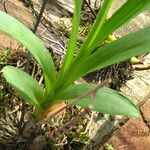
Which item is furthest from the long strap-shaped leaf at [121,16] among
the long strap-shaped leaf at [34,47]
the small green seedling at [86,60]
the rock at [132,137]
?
the rock at [132,137]

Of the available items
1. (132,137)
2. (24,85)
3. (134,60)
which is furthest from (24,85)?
(134,60)

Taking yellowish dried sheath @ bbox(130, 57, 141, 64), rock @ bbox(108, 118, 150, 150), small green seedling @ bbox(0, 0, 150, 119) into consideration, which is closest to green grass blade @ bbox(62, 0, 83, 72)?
small green seedling @ bbox(0, 0, 150, 119)

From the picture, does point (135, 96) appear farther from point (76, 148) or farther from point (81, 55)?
point (81, 55)

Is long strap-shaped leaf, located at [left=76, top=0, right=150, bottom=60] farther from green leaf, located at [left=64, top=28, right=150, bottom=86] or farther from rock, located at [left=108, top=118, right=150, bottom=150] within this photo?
rock, located at [left=108, top=118, right=150, bottom=150]

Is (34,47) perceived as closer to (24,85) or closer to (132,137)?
(24,85)

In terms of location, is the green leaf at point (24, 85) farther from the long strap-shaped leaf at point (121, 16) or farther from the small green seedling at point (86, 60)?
the long strap-shaped leaf at point (121, 16)

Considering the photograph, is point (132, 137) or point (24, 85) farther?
point (132, 137)

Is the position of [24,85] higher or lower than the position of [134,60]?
lower

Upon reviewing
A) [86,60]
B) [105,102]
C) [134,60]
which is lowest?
[105,102]
